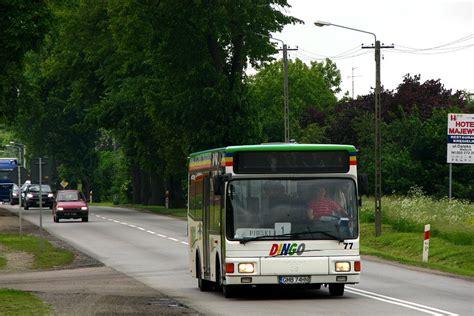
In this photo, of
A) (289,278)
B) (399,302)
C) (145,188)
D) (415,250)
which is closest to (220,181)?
(289,278)

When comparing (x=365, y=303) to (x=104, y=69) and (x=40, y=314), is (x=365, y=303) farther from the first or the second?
(x=104, y=69)

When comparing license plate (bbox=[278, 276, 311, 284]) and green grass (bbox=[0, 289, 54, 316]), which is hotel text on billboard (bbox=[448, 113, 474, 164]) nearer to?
green grass (bbox=[0, 289, 54, 316])

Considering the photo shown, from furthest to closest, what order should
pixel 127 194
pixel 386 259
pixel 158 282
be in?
pixel 127 194
pixel 386 259
pixel 158 282

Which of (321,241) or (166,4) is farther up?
(166,4)

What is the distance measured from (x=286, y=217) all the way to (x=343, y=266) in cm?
120

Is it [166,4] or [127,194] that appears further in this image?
[127,194]

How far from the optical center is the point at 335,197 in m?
21.2

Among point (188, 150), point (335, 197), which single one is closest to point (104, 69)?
point (188, 150)

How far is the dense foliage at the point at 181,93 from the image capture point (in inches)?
2453

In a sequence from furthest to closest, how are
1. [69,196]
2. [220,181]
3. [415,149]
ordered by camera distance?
[415,149]
[69,196]
[220,181]

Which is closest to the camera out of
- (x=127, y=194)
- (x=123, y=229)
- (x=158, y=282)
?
(x=158, y=282)

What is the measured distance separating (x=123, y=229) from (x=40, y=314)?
34492mm

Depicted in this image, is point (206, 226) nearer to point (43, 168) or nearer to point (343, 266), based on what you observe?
point (343, 266)

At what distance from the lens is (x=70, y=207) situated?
60.2m
